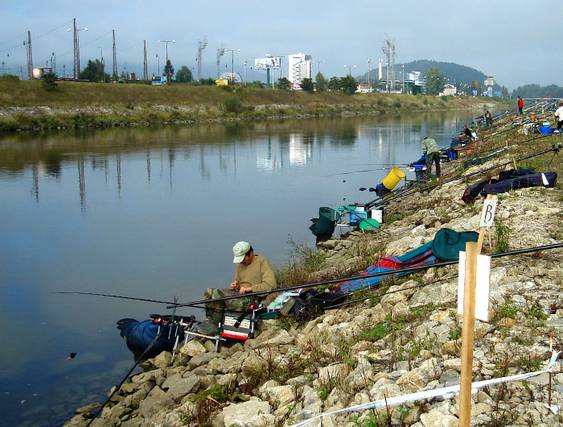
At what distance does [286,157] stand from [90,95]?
37318 millimetres

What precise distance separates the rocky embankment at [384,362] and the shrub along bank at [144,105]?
1869 inches

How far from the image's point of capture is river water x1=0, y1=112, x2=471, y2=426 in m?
8.60

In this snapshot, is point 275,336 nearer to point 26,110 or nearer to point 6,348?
point 6,348

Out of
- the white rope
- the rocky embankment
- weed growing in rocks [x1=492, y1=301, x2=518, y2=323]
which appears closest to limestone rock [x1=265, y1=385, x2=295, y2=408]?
the rocky embankment

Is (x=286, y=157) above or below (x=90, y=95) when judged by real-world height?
below

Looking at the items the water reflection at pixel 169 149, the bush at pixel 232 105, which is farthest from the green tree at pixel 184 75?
the water reflection at pixel 169 149

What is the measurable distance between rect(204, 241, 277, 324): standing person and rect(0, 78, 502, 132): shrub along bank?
1821 inches

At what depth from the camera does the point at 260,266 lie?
8438 mm

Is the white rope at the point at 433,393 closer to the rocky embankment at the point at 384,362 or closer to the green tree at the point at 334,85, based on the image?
the rocky embankment at the point at 384,362

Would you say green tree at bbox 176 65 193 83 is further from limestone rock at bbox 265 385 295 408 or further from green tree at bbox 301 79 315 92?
limestone rock at bbox 265 385 295 408

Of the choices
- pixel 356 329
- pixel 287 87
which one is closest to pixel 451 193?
pixel 356 329

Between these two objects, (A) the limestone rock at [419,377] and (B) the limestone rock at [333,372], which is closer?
(A) the limestone rock at [419,377]

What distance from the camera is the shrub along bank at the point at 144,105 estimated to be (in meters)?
55.1

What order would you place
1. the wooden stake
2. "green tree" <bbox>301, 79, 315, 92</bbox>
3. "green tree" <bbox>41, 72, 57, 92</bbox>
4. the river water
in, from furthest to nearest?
"green tree" <bbox>301, 79, 315, 92</bbox> < "green tree" <bbox>41, 72, 57, 92</bbox> < the river water < the wooden stake
